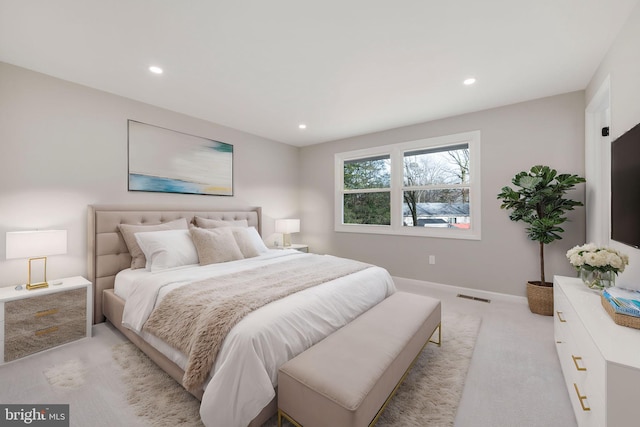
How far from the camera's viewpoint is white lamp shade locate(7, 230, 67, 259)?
2098 millimetres

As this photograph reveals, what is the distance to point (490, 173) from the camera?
3469 millimetres

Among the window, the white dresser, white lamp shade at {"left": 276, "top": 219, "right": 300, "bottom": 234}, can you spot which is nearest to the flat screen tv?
the white dresser

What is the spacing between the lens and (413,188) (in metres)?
4.15

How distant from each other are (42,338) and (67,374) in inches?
21.4

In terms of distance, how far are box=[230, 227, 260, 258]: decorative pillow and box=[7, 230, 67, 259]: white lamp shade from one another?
1.54 m

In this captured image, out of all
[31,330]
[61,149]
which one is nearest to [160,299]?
[31,330]

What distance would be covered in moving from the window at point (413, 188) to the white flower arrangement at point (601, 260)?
5.53 ft

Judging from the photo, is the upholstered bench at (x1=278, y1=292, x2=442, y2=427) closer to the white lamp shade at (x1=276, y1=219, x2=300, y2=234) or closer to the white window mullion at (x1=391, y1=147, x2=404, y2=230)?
the white window mullion at (x1=391, y1=147, x2=404, y2=230)

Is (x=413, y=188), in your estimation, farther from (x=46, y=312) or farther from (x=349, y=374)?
(x=46, y=312)

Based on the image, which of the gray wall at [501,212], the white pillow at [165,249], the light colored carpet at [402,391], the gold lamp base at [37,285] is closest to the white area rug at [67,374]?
the light colored carpet at [402,391]

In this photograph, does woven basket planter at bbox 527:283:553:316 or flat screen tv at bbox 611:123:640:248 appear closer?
flat screen tv at bbox 611:123:640:248

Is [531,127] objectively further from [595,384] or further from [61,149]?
[61,149]

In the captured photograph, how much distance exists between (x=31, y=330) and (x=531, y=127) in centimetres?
534

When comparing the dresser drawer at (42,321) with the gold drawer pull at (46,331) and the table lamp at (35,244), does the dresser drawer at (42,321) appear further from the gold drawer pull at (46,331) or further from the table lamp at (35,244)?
the table lamp at (35,244)
